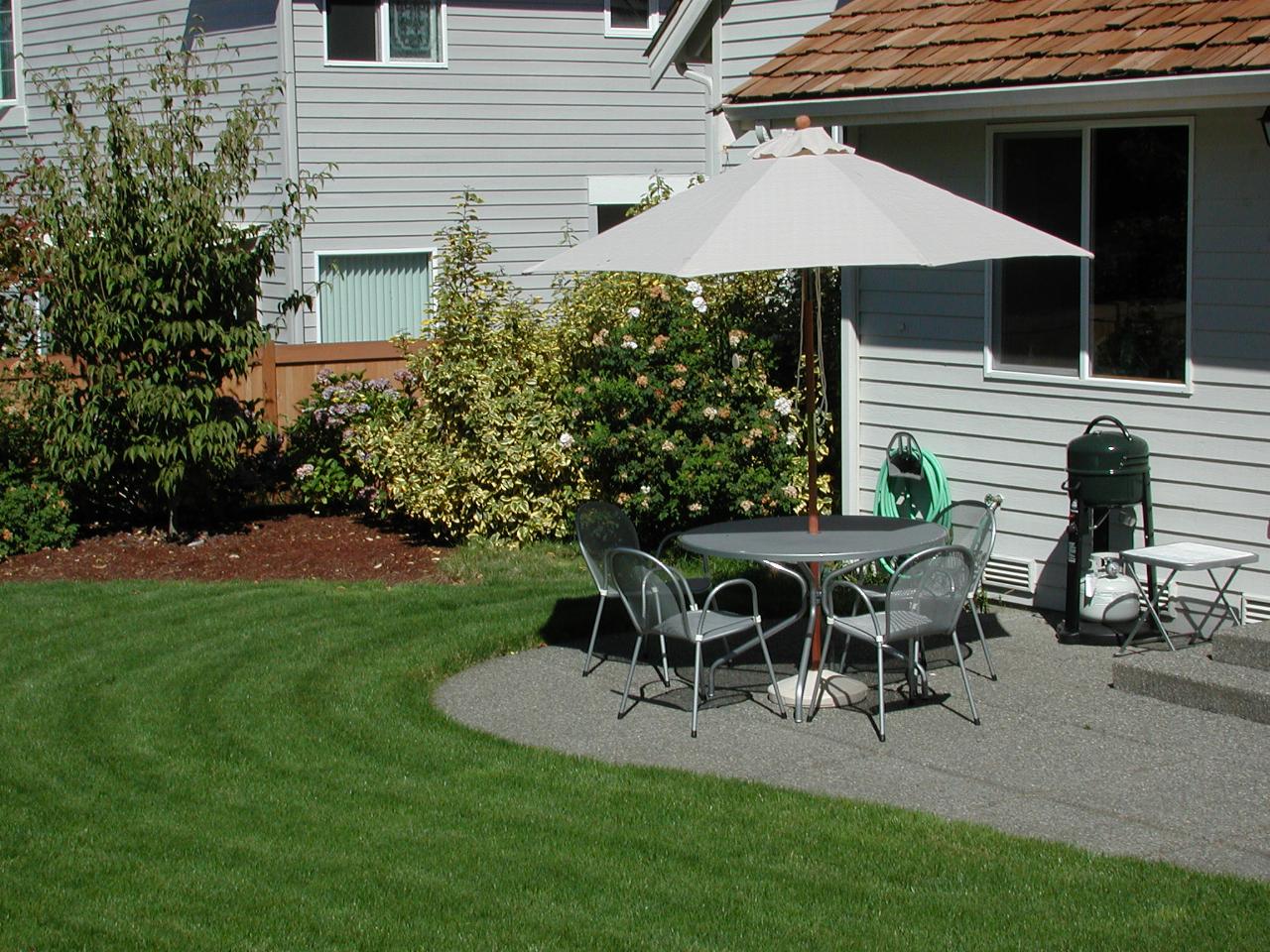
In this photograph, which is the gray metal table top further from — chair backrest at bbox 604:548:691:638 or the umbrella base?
the umbrella base

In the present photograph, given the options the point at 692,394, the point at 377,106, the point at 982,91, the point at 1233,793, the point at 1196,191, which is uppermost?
the point at 377,106

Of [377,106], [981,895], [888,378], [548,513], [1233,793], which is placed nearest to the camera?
[981,895]

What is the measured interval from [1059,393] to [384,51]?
1009 centimetres

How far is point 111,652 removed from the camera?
8.88 metres

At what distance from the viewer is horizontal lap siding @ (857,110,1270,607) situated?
8430 mm

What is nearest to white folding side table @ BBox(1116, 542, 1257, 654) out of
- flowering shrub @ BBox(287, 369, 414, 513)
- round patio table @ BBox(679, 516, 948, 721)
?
round patio table @ BBox(679, 516, 948, 721)

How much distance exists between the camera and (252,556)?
11.9 meters

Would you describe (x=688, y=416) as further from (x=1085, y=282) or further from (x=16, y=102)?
(x=16, y=102)

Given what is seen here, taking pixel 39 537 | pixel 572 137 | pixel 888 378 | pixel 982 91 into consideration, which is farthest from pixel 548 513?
pixel 572 137

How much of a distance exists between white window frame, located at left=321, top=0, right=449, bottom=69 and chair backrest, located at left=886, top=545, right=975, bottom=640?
37.2 ft

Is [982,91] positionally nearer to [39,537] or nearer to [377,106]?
[39,537]

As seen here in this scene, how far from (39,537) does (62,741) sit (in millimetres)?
5208

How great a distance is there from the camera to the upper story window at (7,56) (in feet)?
70.5

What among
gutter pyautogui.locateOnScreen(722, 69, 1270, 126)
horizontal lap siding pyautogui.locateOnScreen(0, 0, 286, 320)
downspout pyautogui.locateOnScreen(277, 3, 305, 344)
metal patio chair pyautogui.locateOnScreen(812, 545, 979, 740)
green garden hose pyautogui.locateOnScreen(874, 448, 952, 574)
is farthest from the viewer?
horizontal lap siding pyautogui.locateOnScreen(0, 0, 286, 320)
